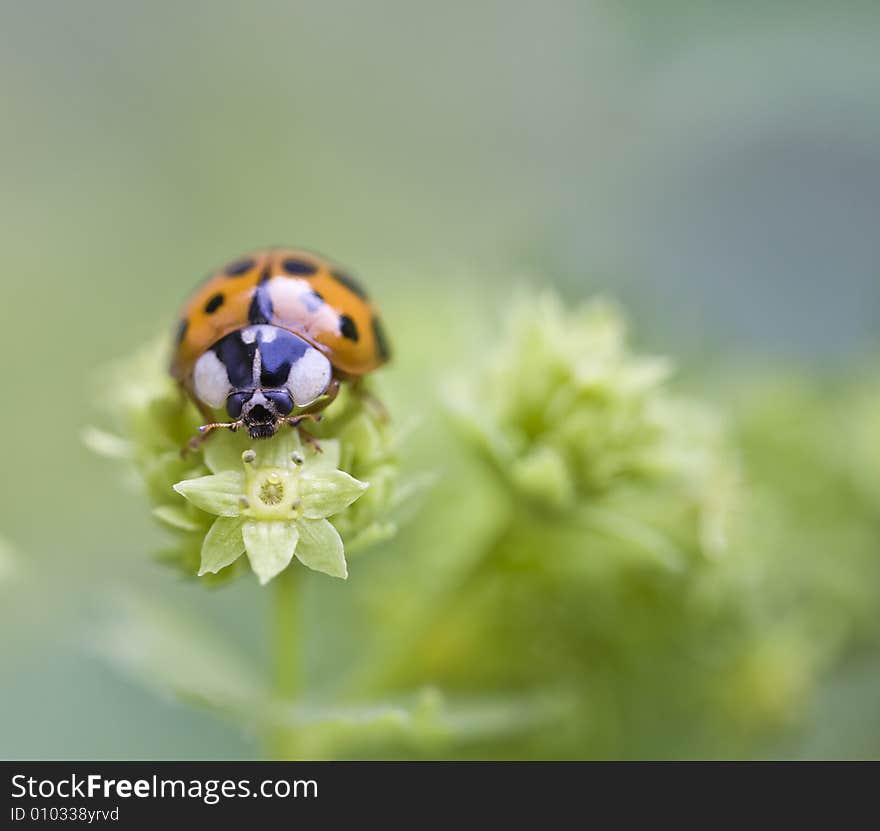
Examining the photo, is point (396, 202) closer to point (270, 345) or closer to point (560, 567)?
point (560, 567)

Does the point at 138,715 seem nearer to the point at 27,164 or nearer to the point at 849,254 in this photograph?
the point at 27,164

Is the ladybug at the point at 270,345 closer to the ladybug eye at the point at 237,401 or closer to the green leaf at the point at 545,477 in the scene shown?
the ladybug eye at the point at 237,401

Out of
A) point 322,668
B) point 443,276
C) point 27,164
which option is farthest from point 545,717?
point 27,164

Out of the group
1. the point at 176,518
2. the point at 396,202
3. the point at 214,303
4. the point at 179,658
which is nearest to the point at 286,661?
the point at 179,658

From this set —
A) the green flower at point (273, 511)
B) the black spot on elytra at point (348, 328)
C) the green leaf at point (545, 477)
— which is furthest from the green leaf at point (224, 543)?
the green leaf at point (545, 477)

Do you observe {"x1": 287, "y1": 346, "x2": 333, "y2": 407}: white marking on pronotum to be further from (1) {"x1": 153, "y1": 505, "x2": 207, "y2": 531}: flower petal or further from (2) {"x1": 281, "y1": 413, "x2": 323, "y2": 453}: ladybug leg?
(1) {"x1": 153, "y1": 505, "x2": 207, "y2": 531}: flower petal

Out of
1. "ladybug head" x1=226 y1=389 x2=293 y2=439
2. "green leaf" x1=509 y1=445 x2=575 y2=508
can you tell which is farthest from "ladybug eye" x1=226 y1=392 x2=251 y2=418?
"green leaf" x1=509 y1=445 x2=575 y2=508
